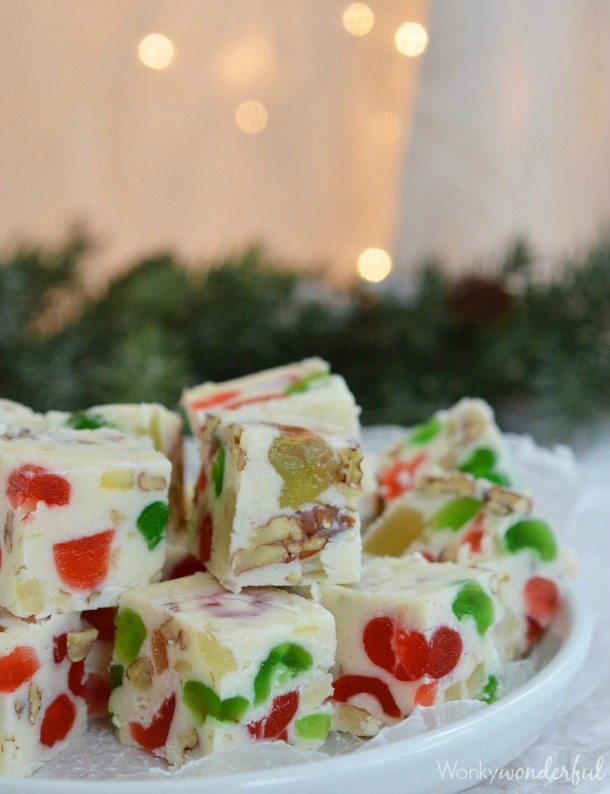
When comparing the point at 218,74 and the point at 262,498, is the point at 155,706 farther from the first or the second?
the point at 218,74

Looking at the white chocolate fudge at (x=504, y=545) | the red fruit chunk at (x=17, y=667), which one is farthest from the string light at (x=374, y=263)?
the red fruit chunk at (x=17, y=667)

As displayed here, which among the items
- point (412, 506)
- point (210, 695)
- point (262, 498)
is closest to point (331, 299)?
point (412, 506)

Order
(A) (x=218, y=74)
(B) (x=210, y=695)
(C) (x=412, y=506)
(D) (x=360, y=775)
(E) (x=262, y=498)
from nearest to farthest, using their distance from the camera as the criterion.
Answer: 1. (D) (x=360, y=775)
2. (B) (x=210, y=695)
3. (E) (x=262, y=498)
4. (C) (x=412, y=506)
5. (A) (x=218, y=74)

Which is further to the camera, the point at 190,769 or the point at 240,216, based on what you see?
the point at 240,216

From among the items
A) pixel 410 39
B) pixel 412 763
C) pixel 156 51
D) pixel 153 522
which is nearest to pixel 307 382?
pixel 153 522

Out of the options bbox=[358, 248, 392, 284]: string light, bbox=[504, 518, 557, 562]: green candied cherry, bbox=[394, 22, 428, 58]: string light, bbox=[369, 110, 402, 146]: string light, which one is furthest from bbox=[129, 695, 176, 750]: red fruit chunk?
bbox=[369, 110, 402, 146]: string light

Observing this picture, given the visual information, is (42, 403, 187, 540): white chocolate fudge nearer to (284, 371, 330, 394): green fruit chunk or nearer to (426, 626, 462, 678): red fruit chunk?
(284, 371, 330, 394): green fruit chunk
